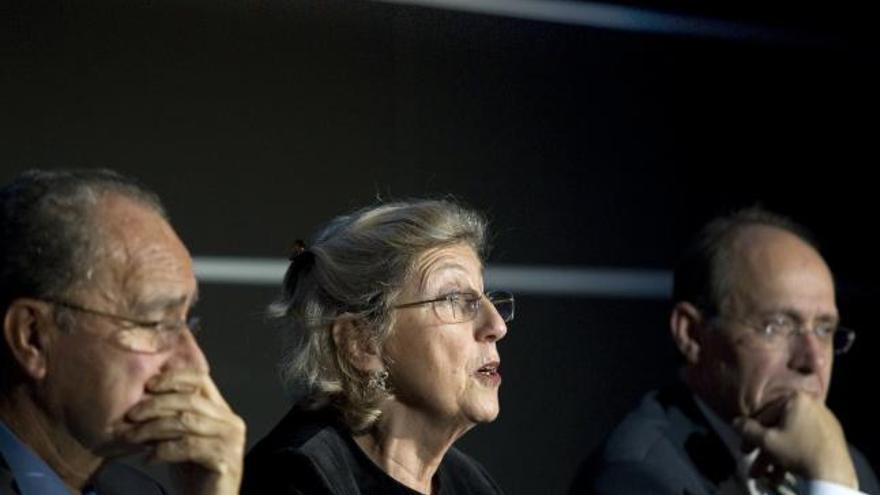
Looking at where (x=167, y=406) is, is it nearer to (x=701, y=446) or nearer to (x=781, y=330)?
(x=701, y=446)

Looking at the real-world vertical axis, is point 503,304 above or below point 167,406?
below

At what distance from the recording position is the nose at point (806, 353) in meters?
3.57

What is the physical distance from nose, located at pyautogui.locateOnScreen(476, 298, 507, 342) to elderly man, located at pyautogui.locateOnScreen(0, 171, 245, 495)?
75 centimetres

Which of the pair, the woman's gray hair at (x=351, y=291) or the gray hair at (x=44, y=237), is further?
the woman's gray hair at (x=351, y=291)

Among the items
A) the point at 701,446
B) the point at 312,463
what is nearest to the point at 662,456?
the point at 701,446

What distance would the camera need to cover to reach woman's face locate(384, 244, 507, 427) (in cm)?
314

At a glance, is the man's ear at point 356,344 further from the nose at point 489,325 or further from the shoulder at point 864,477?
the shoulder at point 864,477

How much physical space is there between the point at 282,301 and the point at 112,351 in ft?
2.75

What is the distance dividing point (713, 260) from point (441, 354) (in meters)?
0.86

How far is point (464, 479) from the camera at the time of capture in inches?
132

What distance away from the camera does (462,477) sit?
11.0 ft

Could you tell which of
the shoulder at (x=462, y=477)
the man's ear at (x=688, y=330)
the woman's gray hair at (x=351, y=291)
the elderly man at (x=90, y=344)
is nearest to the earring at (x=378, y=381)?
the woman's gray hair at (x=351, y=291)

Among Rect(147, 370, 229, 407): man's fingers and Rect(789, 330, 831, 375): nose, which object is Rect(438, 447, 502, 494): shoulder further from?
Rect(147, 370, 229, 407): man's fingers

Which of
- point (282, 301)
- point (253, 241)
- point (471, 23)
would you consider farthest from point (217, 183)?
point (471, 23)
